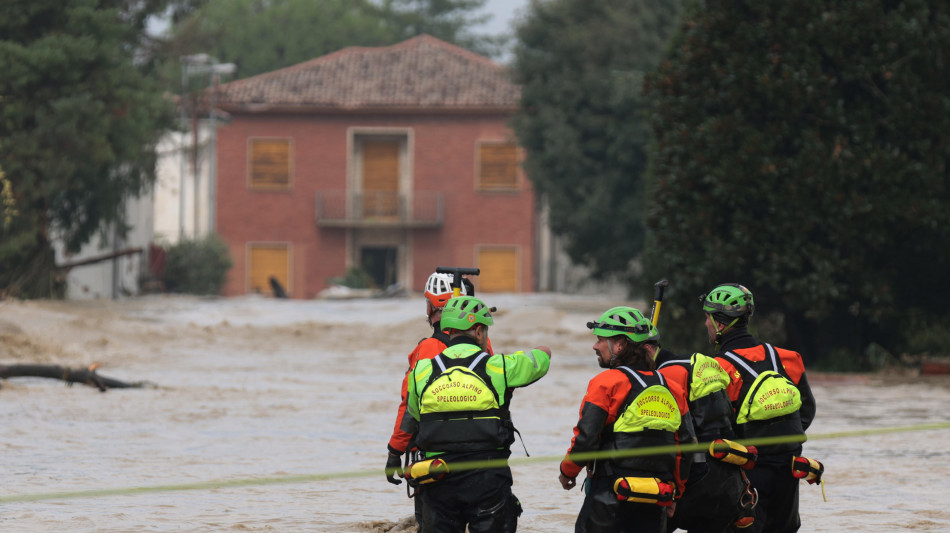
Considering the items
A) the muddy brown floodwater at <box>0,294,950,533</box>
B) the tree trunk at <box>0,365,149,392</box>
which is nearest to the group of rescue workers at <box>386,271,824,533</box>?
the muddy brown floodwater at <box>0,294,950,533</box>

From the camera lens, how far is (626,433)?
6441 millimetres

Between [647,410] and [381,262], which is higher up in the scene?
[381,262]

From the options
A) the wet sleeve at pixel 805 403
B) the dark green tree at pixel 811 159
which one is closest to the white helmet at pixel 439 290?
the wet sleeve at pixel 805 403

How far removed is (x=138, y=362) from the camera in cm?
2427

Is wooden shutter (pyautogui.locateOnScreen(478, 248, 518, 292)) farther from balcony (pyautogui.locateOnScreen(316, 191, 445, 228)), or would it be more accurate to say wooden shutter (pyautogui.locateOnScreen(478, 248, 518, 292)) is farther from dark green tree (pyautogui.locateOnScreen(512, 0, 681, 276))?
dark green tree (pyautogui.locateOnScreen(512, 0, 681, 276))

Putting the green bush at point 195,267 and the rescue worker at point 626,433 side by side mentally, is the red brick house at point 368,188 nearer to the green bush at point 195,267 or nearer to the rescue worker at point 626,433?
the green bush at point 195,267

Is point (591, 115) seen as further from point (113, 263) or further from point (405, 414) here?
point (405, 414)

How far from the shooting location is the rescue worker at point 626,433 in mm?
6406

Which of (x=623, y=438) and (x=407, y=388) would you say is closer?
(x=623, y=438)

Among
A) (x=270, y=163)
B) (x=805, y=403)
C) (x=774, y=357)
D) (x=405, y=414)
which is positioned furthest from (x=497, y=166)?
(x=405, y=414)

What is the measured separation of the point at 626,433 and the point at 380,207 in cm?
4958

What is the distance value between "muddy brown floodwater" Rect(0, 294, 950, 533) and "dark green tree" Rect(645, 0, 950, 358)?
1702mm

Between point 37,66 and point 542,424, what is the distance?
19547mm

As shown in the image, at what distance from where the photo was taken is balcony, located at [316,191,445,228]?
55469 mm
